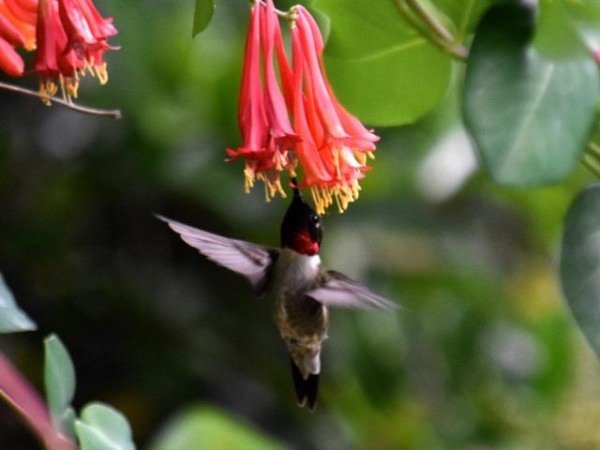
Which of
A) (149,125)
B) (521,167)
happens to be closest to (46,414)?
(521,167)

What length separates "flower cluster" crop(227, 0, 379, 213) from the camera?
3.49 ft

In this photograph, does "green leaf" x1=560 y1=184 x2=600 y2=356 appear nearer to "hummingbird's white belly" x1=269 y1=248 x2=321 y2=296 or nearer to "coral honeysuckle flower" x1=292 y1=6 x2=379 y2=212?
"coral honeysuckle flower" x1=292 y1=6 x2=379 y2=212

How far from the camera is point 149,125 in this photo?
2.44m

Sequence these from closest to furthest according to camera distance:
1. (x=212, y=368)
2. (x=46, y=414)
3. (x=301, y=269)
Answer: (x=46, y=414)
(x=301, y=269)
(x=212, y=368)

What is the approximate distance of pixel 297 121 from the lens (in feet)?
3.63

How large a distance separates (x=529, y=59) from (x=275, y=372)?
184cm

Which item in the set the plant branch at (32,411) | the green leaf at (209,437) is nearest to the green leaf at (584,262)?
the plant branch at (32,411)

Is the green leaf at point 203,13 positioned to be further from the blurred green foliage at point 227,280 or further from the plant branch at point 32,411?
the blurred green foliage at point 227,280

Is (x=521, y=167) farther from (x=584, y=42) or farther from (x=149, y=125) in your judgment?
(x=149, y=125)

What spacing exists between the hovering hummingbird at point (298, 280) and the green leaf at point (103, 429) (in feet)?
0.59

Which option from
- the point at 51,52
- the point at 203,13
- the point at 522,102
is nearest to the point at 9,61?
the point at 51,52

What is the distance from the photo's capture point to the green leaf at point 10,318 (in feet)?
3.36

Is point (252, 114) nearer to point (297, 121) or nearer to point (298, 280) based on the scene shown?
point (297, 121)

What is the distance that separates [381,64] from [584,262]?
0.31 m
